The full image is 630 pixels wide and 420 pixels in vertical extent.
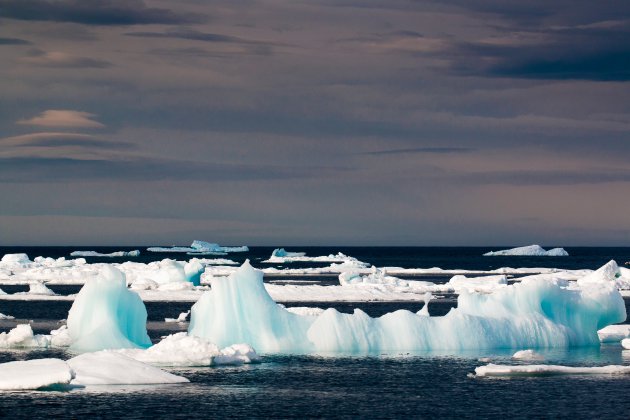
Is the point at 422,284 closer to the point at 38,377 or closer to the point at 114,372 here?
the point at 114,372

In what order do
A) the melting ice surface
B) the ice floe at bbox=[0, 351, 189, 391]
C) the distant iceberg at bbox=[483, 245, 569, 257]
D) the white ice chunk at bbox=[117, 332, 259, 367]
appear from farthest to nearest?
the distant iceberg at bbox=[483, 245, 569, 257] < the melting ice surface < the white ice chunk at bbox=[117, 332, 259, 367] < the ice floe at bbox=[0, 351, 189, 391]

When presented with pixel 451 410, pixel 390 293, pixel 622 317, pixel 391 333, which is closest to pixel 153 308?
pixel 390 293

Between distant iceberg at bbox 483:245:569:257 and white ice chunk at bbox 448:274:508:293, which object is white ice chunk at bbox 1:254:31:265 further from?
distant iceberg at bbox 483:245:569:257

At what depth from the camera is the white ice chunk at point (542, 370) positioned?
2861 centimetres

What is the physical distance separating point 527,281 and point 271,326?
30.2ft

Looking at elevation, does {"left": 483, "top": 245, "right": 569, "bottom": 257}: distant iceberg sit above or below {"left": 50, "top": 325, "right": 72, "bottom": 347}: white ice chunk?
above

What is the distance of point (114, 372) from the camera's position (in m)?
26.5

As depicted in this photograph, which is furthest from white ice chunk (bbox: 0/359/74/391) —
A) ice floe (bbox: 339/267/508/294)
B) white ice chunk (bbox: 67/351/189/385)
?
ice floe (bbox: 339/267/508/294)

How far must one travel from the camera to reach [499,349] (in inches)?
1361

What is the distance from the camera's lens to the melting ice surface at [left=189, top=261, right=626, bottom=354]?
3362 cm

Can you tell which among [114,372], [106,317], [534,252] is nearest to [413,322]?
[106,317]

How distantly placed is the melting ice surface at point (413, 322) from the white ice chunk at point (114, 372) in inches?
243

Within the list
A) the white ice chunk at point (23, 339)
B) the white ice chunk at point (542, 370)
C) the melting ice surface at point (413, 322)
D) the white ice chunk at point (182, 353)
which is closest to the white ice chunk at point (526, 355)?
the white ice chunk at point (542, 370)

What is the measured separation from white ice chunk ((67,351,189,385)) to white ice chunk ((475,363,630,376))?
8339 millimetres
